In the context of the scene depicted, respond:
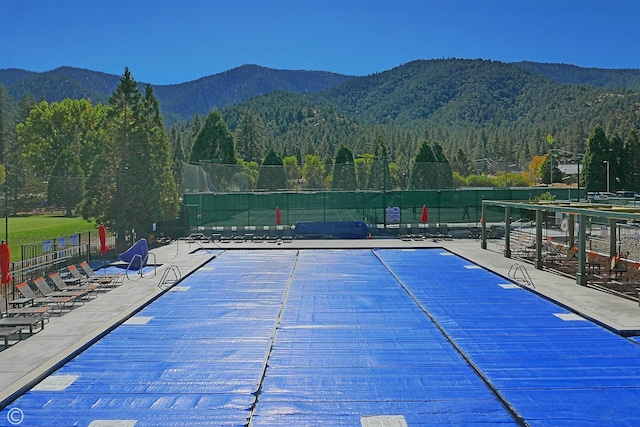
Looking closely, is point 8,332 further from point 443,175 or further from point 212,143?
point 212,143

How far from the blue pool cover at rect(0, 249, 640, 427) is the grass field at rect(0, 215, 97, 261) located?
10220 mm

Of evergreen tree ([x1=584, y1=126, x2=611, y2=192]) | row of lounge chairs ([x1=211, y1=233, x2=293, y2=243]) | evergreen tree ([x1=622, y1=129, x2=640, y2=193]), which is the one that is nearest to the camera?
row of lounge chairs ([x1=211, y1=233, x2=293, y2=243])

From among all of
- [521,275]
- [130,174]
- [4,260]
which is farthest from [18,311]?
[130,174]

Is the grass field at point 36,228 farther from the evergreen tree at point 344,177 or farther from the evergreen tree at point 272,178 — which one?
the evergreen tree at point 344,177

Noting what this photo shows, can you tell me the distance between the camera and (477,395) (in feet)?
32.2

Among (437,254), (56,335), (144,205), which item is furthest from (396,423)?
(144,205)

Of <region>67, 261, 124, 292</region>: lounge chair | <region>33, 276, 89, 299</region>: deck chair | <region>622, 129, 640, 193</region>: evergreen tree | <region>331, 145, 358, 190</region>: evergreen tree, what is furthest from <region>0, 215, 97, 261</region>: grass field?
<region>622, 129, 640, 193</region>: evergreen tree

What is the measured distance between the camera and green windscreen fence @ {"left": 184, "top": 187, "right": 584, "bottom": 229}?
1490 inches

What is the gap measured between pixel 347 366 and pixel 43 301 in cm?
853

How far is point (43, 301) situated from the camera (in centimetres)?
1566

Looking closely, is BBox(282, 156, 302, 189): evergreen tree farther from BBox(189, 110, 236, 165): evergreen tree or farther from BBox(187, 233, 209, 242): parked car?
BBox(189, 110, 236, 165): evergreen tree

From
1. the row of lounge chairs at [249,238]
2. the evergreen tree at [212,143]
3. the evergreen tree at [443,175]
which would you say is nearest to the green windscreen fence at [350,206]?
the row of lounge chairs at [249,238]

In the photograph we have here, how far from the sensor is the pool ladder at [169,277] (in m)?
20.0

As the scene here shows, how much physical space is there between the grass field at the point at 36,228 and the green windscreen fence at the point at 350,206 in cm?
757
